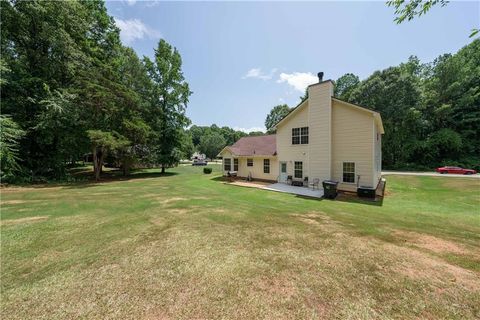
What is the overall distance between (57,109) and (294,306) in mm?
21846

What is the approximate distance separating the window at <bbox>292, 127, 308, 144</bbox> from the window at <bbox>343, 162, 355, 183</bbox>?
344 centimetres

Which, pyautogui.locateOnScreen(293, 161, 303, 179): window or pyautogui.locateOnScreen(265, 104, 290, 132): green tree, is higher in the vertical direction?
pyautogui.locateOnScreen(265, 104, 290, 132): green tree

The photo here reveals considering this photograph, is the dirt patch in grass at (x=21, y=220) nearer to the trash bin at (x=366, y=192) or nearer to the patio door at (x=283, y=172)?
the patio door at (x=283, y=172)

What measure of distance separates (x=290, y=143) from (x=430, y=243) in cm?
1191

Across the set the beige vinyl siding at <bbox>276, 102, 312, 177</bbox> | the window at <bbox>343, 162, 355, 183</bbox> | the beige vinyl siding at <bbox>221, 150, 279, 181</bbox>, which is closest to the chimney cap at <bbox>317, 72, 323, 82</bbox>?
the beige vinyl siding at <bbox>276, 102, 312, 177</bbox>

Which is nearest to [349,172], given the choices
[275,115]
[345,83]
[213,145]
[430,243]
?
[430,243]

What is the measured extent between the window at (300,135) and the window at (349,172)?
344cm

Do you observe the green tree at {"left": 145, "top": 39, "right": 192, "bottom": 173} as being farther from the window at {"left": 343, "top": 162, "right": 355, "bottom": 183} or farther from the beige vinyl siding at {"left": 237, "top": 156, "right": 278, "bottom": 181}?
the window at {"left": 343, "top": 162, "right": 355, "bottom": 183}

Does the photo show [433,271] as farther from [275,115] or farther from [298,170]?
[275,115]

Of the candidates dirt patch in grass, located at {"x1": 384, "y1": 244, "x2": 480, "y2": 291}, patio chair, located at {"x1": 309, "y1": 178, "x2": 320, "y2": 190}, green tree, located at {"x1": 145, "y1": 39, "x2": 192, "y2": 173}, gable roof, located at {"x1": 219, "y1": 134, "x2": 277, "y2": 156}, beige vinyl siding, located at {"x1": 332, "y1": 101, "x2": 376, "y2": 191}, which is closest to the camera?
dirt patch in grass, located at {"x1": 384, "y1": 244, "x2": 480, "y2": 291}

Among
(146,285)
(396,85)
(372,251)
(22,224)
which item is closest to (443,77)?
(396,85)

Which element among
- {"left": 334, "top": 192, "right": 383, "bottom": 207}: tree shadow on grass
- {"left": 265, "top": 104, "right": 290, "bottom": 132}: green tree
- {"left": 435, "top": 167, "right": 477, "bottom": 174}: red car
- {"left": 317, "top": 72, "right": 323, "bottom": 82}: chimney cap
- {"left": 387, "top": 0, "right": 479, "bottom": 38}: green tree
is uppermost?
{"left": 265, "top": 104, "right": 290, "bottom": 132}: green tree

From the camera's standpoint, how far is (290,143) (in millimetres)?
16359

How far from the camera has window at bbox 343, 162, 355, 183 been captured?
13.3 meters
